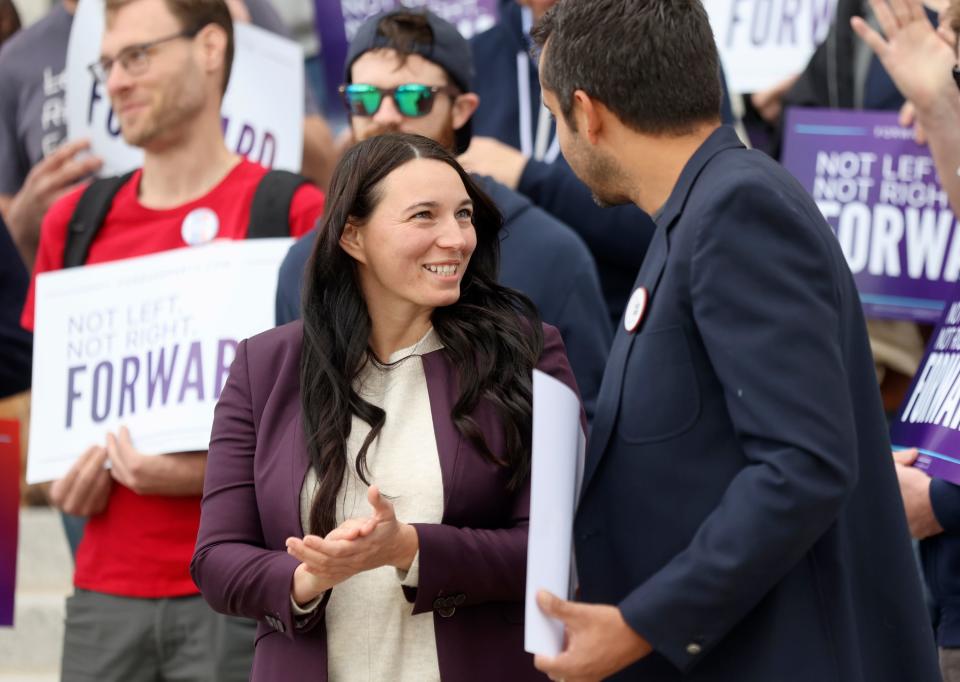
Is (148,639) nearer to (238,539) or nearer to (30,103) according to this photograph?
(238,539)

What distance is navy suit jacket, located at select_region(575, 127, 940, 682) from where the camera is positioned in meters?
2.34

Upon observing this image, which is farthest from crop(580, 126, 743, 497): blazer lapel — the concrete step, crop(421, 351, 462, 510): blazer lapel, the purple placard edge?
the concrete step

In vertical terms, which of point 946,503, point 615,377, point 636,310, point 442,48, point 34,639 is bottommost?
point 34,639

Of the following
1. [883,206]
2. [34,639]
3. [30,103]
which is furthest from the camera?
[34,639]

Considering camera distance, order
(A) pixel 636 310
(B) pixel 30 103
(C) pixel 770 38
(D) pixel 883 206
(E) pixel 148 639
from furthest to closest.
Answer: (B) pixel 30 103 < (C) pixel 770 38 < (D) pixel 883 206 < (E) pixel 148 639 < (A) pixel 636 310

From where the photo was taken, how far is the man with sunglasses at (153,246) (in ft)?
13.7

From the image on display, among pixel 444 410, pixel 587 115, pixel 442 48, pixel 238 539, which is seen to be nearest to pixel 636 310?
pixel 587 115

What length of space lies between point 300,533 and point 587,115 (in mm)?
950

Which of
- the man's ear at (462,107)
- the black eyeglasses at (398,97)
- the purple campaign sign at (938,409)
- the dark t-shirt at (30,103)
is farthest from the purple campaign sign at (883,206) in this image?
the dark t-shirt at (30,103)

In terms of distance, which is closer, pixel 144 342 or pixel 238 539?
pixel 238 539

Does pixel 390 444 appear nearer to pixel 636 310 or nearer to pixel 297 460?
pixel 297 460

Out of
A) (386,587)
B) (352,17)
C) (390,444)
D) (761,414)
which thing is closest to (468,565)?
(386,587)

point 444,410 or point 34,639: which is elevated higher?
point 444,410

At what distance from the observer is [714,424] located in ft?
8.14
